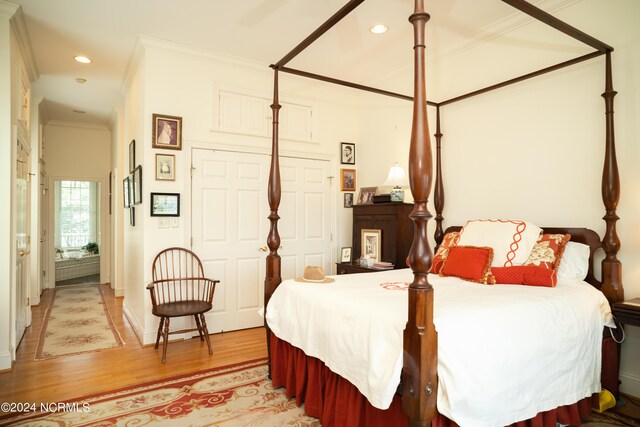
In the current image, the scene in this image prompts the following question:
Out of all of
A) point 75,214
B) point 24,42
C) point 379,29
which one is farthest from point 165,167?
point 75,214

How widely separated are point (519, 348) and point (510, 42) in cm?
269

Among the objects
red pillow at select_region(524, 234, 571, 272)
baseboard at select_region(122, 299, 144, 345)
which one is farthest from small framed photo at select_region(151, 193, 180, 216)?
red pillow at select_region(524, 234, 571, 272)

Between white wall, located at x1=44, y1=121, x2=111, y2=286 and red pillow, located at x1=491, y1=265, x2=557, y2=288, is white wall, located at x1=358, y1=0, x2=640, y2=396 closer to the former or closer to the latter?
red pillow, located at x1=491, y1=265, x2=557, y2=288

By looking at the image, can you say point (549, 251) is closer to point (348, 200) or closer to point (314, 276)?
point (314, 276)

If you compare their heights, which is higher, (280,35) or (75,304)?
(280,35)

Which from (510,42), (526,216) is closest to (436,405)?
(526,216)

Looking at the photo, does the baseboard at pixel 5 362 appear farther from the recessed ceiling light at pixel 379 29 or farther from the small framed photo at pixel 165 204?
the recessed ceiling light at pixel 379 29

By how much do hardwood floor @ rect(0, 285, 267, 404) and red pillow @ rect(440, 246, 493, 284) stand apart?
1832 mm

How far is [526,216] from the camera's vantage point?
10.3 feet

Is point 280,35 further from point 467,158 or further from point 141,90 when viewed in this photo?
point 467,158

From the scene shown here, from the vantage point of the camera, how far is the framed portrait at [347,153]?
496 cm

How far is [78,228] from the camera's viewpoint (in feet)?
28.5

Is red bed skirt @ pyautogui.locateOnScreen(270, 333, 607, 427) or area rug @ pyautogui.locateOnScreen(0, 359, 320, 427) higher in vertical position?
red bed skirt @ pyautogui.locateOnScreen(270, 333, 607, 427)

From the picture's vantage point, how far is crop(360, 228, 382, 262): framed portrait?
416 centimetres
